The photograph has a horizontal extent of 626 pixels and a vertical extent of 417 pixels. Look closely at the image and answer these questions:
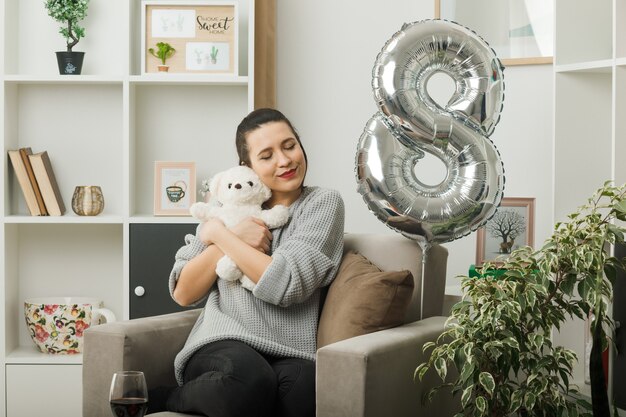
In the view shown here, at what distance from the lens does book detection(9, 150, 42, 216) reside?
3.11m

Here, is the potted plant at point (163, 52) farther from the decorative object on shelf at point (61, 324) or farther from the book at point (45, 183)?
the decorative object on shelf at point (61, 324)

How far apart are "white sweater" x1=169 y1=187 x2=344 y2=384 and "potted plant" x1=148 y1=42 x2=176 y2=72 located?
98 centimetres

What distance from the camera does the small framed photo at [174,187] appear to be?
3.14 meters

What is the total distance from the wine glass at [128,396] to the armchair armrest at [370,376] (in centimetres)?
54

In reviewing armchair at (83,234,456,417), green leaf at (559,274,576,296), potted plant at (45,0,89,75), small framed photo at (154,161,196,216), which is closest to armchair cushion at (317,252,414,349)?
armchair at (83,234,456,417)

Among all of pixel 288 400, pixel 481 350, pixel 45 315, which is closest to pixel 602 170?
pixel 481 350

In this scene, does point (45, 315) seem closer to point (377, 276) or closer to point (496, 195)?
point (377, 276)

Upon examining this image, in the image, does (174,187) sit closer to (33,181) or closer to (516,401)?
(33,181)

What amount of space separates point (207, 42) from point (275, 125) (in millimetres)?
880

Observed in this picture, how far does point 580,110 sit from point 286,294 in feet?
3.78

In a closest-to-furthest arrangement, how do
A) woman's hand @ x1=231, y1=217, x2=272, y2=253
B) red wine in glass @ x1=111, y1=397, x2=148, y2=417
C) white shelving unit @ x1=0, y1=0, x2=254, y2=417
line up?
1. red wine in glass @ x1=111, y1=397, x2=148, y2=417
2. woman's hand @ x1=231, y1=217, x2=272, y2=253
3. white shelving unit @ x1=0, y1=0, x2=254, y2=417

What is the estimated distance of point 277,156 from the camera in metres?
2.34

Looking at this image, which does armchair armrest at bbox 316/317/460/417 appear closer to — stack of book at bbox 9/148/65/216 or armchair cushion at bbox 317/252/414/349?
armchair cushion at bbox 317/252/414/349

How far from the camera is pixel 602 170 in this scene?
271cm
